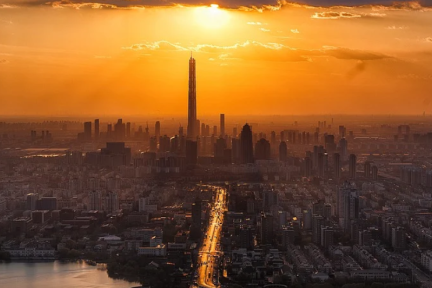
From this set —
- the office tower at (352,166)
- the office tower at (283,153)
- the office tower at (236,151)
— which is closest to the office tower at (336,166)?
the office tower at (352,166)

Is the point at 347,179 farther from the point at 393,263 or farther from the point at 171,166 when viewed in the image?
the point at 393,263

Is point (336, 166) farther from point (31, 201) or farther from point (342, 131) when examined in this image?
point (342, 131)

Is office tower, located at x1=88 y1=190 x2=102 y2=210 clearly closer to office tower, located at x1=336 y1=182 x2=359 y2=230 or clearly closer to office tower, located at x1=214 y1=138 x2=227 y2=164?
office tower, located at x1=336 y1=182 x2=359 y2=230

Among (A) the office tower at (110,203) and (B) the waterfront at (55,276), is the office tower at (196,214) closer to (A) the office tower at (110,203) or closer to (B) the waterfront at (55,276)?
(A) the office tower at (110,203)

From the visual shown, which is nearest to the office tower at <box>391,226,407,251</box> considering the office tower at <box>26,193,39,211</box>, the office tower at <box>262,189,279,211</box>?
the office tower at <box>262,189,279,211</box>

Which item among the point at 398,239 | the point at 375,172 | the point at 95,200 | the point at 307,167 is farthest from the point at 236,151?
the point at 398,239

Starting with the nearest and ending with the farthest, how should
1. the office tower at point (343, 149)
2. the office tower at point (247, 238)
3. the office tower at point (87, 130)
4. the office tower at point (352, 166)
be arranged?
the office tower at point (247, 238)
the office tower at point (352, 166)
the office tower at point (343, 149)
the office tower at point (87, 130)
